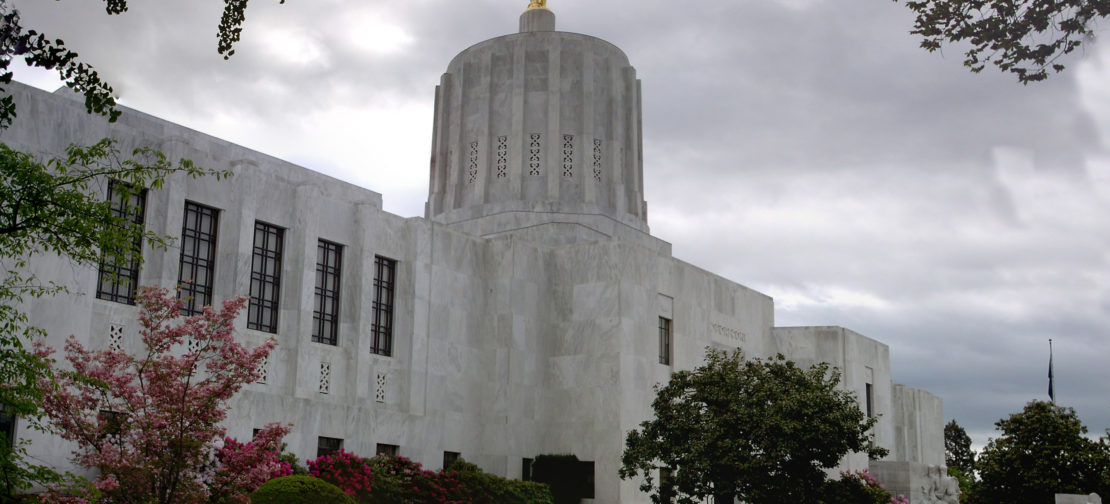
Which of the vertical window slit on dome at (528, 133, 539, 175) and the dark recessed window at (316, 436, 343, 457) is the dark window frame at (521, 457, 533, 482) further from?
the vertical window slit on dome at (528, 133, 539, 175)

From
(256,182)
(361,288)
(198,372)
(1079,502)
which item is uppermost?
(256,182)

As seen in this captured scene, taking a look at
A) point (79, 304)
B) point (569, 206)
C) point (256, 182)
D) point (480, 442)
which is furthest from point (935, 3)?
point (569, 206)

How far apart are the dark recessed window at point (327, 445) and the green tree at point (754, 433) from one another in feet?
26.1

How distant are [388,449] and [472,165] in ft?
45.3

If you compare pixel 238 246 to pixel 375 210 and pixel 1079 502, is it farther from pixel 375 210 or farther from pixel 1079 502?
pixel 1079 502

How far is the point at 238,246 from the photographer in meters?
27.0

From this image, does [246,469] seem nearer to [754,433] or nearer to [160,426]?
[160,426]

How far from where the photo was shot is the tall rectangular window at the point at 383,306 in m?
→ 31.1

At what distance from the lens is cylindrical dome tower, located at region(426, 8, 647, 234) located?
39.0m

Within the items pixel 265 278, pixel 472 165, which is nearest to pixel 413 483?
pixel 265 278

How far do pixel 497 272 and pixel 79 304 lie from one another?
1408 centimetres

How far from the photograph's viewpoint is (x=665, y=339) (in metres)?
36.3

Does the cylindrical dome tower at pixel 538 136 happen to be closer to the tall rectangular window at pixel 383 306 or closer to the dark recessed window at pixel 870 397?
the tall rectangular window at pixel 383 306

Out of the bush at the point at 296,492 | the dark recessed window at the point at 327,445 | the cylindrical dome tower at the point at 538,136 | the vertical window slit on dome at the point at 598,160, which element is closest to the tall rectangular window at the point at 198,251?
the dark recessed window at the point at 327,445
